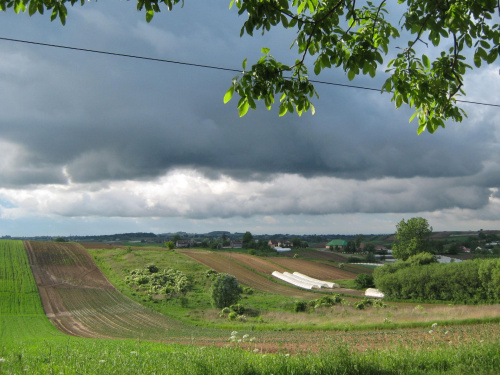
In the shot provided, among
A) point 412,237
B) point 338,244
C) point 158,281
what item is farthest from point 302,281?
point 338,244

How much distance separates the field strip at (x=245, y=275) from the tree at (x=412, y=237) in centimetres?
3103

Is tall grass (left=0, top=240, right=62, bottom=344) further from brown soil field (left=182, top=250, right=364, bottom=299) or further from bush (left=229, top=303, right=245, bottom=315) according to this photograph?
brown soil field (left=182, top=250, right=364, bottom=299)

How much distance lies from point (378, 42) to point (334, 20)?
2.79 ft

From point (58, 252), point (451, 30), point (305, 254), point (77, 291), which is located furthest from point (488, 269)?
point (58, 252)

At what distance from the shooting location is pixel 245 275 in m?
66.6

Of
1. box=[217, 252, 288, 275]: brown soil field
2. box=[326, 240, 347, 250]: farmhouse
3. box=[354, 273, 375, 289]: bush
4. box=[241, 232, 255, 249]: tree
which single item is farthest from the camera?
box=[326, 240, 347, 250]: farmhouse

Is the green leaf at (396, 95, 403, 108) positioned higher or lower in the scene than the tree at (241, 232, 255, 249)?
higher

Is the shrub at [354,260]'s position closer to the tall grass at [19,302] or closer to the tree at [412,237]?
the tree at [412,237]

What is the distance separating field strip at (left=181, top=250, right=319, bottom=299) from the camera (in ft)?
186

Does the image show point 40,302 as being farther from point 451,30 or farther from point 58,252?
point 451,30

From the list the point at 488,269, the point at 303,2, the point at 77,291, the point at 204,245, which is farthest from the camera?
the point at 204,245

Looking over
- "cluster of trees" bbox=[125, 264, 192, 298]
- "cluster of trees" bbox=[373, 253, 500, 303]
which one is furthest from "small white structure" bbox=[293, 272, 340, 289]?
"cluster of trees" bbox=[125, 264, 192, 298]

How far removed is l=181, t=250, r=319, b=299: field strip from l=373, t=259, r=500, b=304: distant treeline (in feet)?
33.8

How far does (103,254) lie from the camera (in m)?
75.4
